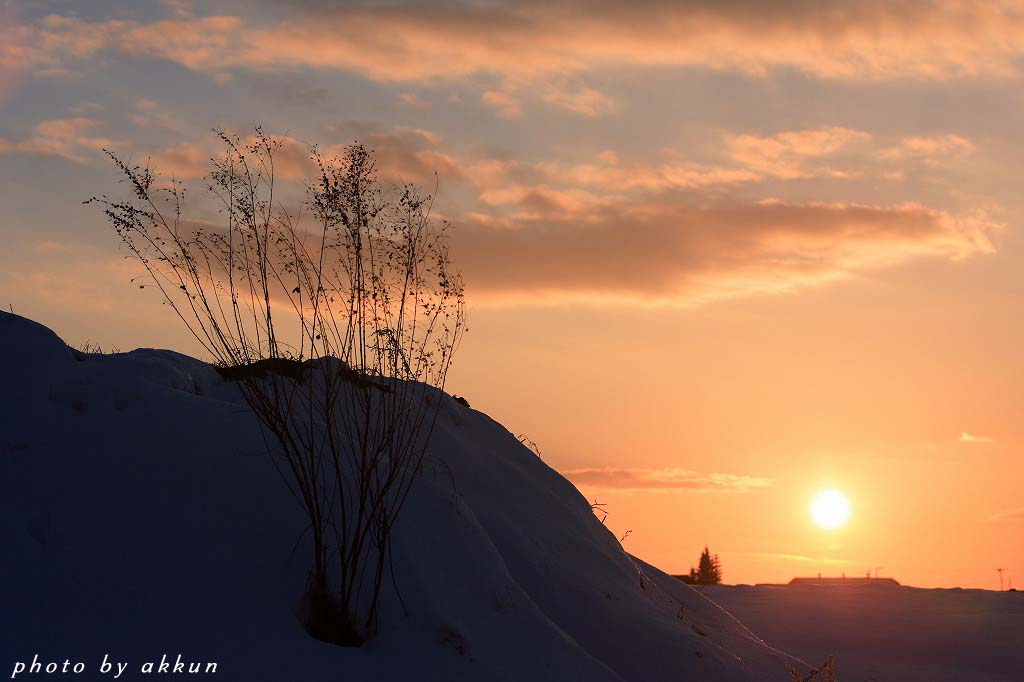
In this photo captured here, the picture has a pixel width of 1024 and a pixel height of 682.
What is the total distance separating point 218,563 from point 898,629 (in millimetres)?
13280

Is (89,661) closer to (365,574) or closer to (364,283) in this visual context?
(365,574)

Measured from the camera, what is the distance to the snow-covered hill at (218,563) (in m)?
A: 6.74

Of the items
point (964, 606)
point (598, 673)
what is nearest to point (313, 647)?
point (598, 673)

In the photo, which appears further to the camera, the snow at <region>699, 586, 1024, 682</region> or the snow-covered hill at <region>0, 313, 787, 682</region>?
the snow at <region>699, 586, 1024, 682</region>

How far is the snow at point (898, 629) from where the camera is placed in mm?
13888

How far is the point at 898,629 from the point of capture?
16.6 meters

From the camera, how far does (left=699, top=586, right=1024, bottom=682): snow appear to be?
13.9 meters

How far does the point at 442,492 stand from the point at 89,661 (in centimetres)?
389

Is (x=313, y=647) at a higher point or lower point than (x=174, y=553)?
lower

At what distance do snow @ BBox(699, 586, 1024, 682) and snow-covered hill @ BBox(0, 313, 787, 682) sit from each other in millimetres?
4856

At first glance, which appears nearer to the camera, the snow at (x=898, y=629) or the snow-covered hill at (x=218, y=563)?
the snow-covered hill at (x=218, y=563)

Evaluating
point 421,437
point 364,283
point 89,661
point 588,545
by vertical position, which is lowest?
point 89,661

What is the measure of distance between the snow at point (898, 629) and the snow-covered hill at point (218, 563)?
4.86 metres

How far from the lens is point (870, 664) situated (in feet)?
45.0
